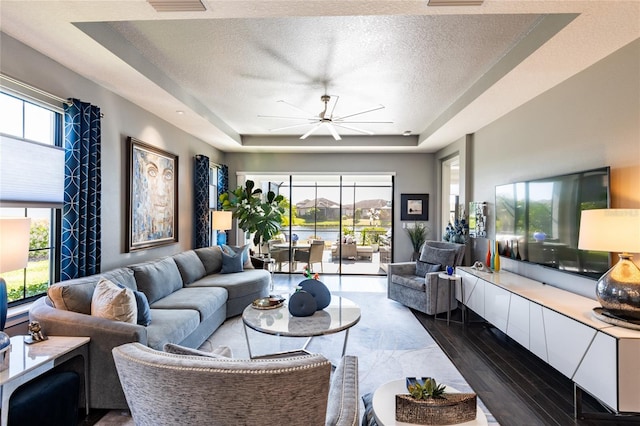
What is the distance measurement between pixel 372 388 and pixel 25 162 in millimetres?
3233

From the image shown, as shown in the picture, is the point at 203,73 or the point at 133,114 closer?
the point at 203,73

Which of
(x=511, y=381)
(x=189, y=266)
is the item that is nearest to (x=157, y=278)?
(x=189, y=266)

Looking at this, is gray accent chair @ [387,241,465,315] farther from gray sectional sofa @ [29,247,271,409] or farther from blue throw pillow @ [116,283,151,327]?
blue throw pillow @ [116,283,151,327]

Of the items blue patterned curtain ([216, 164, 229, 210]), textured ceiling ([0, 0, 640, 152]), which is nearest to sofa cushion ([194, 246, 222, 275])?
blue patterned curtain ([216, 164, 229, 210])

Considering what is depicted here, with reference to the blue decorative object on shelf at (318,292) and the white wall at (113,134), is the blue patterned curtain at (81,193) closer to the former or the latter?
the white wall at (113,134)

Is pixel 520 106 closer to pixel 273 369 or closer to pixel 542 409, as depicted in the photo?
pixel 542 409

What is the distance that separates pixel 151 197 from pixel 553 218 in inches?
183

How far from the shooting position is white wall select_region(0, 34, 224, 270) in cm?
251

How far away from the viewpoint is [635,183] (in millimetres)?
2365

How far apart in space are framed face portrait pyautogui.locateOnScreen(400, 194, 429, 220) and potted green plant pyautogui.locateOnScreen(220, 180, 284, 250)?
267 cm

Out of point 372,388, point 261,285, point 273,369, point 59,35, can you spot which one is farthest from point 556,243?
point 59,35

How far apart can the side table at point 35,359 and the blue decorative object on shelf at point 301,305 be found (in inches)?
60.1

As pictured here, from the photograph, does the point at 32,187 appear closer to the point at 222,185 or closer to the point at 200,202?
the point at 200,202

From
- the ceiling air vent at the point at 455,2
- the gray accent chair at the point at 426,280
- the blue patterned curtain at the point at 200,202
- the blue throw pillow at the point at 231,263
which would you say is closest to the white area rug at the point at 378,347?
the gray accent chair at the point at 426,280
